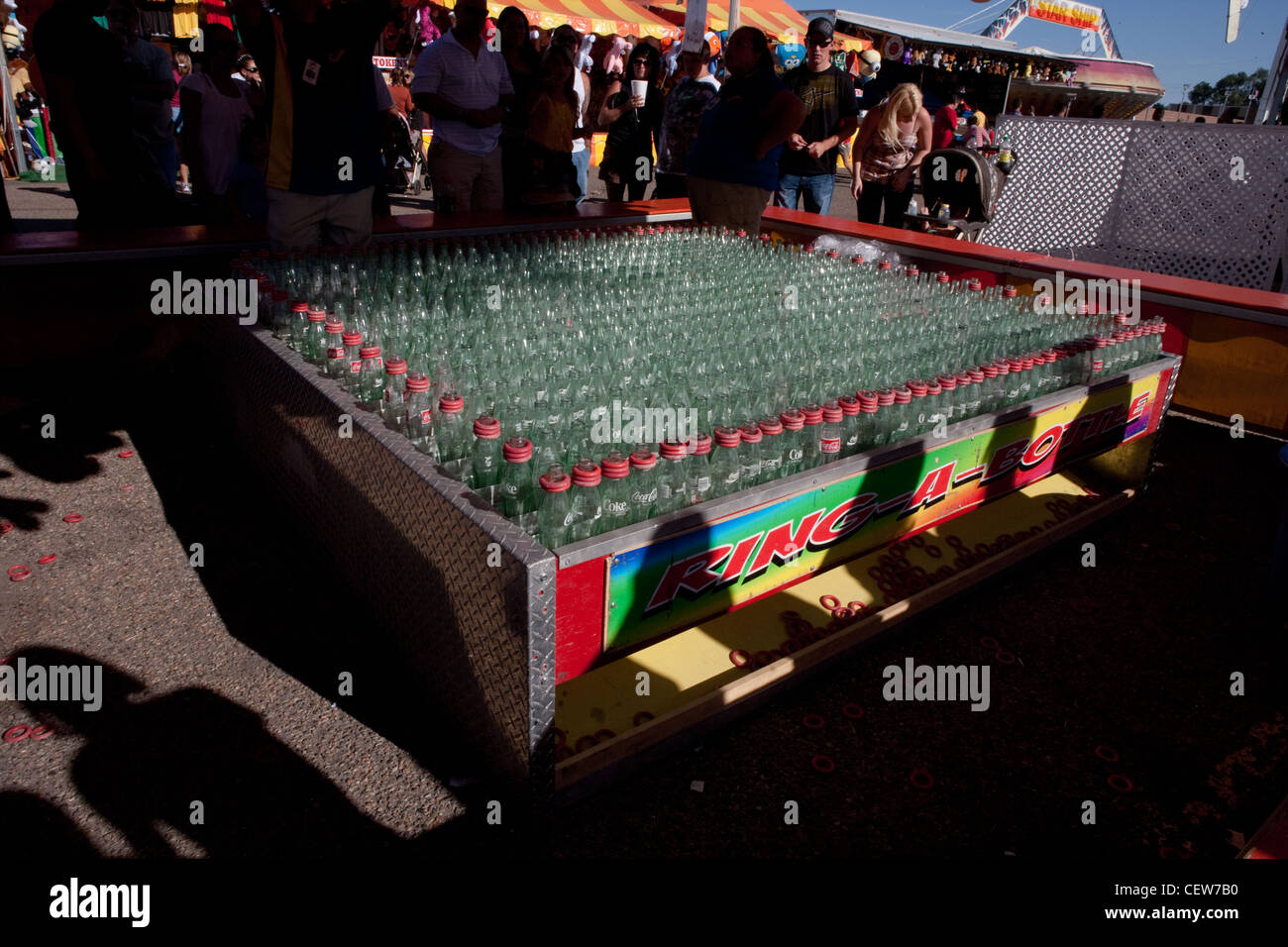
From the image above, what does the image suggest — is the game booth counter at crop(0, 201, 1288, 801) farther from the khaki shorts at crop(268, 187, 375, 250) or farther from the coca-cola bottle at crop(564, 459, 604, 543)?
the khaki shorts at crop(268, 187, 375, 250)

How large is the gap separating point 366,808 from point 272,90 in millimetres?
4467

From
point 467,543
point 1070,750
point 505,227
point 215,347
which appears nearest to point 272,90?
point 215,347

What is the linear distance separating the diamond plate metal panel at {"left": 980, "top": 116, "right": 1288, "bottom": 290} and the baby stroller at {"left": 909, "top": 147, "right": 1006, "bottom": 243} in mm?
1174

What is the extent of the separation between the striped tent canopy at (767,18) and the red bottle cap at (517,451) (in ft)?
78.2

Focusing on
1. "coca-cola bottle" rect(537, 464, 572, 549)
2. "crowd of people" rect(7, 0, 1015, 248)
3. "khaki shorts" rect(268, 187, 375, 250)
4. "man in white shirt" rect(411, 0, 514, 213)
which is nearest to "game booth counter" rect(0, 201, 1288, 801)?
"coca-cola bottle" rect(537, 464, 572, 549)

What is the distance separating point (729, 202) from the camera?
7.33 metres

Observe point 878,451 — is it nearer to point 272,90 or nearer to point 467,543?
point 467,543

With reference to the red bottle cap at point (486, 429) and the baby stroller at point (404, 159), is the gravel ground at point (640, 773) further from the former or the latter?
the baby stroller at point (404, 159)

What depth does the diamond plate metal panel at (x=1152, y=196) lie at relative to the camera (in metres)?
9.00

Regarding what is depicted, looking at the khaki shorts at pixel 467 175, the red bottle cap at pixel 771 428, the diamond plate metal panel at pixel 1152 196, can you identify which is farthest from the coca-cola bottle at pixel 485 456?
the diamond plate metal panel at pixel 1152 196

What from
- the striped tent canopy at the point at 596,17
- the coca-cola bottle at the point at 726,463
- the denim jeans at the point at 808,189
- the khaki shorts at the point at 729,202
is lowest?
the coca-cola bottle at the point at 726,463

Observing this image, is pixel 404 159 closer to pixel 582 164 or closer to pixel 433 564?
pixel 582 164

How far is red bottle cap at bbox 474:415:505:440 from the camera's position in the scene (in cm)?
288

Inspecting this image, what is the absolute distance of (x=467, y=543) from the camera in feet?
8.49
